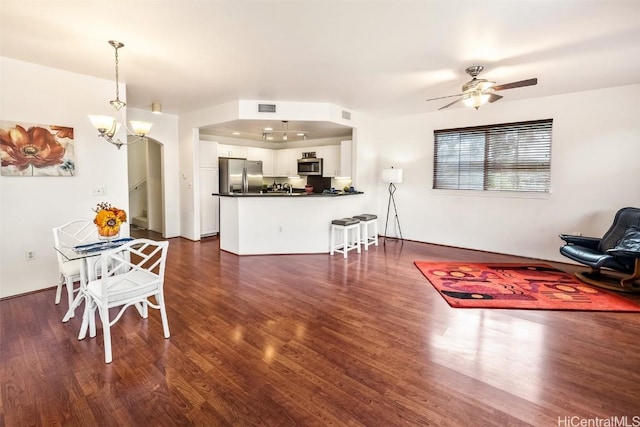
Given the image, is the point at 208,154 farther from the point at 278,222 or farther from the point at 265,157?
the point at 278,222

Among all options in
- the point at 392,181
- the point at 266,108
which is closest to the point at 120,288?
the point at 266,108

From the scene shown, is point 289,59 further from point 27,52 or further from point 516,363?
point 516,363

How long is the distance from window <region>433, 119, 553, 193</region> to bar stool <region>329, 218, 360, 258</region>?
6.53 feet

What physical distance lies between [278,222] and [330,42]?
10.5 feet

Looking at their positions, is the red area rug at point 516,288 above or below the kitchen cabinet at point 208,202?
below

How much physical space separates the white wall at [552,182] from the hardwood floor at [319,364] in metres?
2.32

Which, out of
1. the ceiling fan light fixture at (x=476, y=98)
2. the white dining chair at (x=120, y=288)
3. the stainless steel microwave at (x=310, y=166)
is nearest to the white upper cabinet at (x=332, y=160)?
the stainless steel microwave at (x=310, y=166)

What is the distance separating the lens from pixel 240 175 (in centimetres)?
754

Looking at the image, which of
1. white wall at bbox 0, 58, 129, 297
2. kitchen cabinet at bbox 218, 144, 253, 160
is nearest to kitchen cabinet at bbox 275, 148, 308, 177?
kitchen cabinet at bbox 218, 144, 253, 160

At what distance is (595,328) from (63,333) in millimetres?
4792

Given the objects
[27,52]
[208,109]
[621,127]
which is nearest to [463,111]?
[621,127]

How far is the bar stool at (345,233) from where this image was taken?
5367 mm

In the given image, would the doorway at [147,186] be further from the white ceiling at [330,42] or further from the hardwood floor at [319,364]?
the hardwood floor at [319,364]

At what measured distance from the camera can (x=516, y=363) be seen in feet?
7.53
